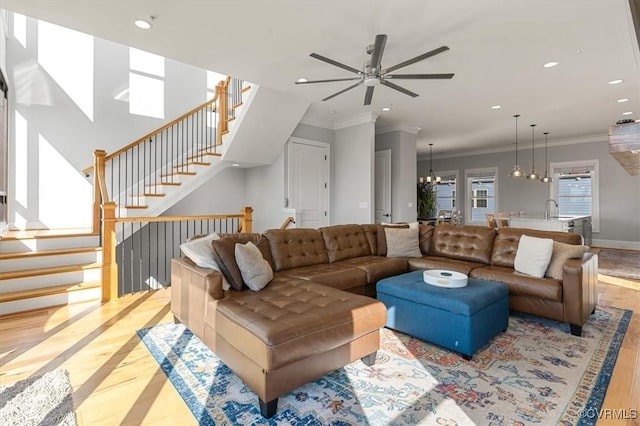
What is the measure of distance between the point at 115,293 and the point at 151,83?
13.9 feet

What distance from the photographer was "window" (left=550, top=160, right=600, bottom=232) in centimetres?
820

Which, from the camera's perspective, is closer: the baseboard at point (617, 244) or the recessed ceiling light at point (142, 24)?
the recessed ceiling light at point (142, 24)

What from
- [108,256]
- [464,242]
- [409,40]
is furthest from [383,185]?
[108,256]

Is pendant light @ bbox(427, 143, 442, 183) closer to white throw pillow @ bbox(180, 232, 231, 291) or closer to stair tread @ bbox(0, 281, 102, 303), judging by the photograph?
white throw pillow @ bbox(180, 232, 231, 291)

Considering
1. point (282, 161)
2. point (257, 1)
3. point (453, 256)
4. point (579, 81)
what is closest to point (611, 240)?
point (579, 81)

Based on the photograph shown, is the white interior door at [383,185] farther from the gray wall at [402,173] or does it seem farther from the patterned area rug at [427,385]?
the patterned area rug at [427,385]

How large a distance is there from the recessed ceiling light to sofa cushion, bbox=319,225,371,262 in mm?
2776

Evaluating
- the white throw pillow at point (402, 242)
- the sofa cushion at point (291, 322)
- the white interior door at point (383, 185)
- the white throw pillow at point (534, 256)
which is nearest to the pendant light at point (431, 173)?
the white interior door at point (383, 185)

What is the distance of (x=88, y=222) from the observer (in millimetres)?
5629

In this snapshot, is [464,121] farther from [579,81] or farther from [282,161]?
[282,161]

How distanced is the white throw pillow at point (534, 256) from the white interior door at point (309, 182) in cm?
365

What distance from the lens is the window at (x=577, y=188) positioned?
8.20 meters

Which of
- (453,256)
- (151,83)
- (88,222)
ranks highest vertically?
(151,83)

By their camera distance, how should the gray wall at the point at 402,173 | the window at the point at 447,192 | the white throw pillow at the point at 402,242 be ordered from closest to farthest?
the white throw pillow at the point at 402,242 → the gray wall at the point at 402,173 → the window at the point at 447,192
